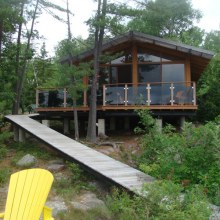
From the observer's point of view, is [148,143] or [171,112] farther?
[171,112]

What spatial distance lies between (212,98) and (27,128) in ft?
37.6

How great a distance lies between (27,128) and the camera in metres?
11.5

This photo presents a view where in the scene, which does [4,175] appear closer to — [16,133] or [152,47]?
[16,133]

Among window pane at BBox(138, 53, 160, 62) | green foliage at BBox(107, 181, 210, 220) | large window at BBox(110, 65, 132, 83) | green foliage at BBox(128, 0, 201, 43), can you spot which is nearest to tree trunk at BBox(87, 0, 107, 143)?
large window at BBox(110, 65, 132, 83)

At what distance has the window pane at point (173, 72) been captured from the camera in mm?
14815

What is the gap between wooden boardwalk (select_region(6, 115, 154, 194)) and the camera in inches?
278

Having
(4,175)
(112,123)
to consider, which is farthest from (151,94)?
(4,175)

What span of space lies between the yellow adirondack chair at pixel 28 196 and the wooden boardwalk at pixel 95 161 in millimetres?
1911

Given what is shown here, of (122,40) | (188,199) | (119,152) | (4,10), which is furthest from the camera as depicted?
(122,40)

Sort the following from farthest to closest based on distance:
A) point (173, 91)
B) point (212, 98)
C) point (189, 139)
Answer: point (212, 98), point (173, 91), point (189, 139)

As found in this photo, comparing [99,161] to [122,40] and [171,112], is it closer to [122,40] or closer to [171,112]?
[171,112]

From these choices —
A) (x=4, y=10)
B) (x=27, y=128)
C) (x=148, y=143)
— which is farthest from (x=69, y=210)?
(x=4, y=10)

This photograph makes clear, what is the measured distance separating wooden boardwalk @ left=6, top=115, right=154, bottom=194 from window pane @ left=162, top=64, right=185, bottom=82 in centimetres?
586

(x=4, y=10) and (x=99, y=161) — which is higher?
(x=4, y=10)
